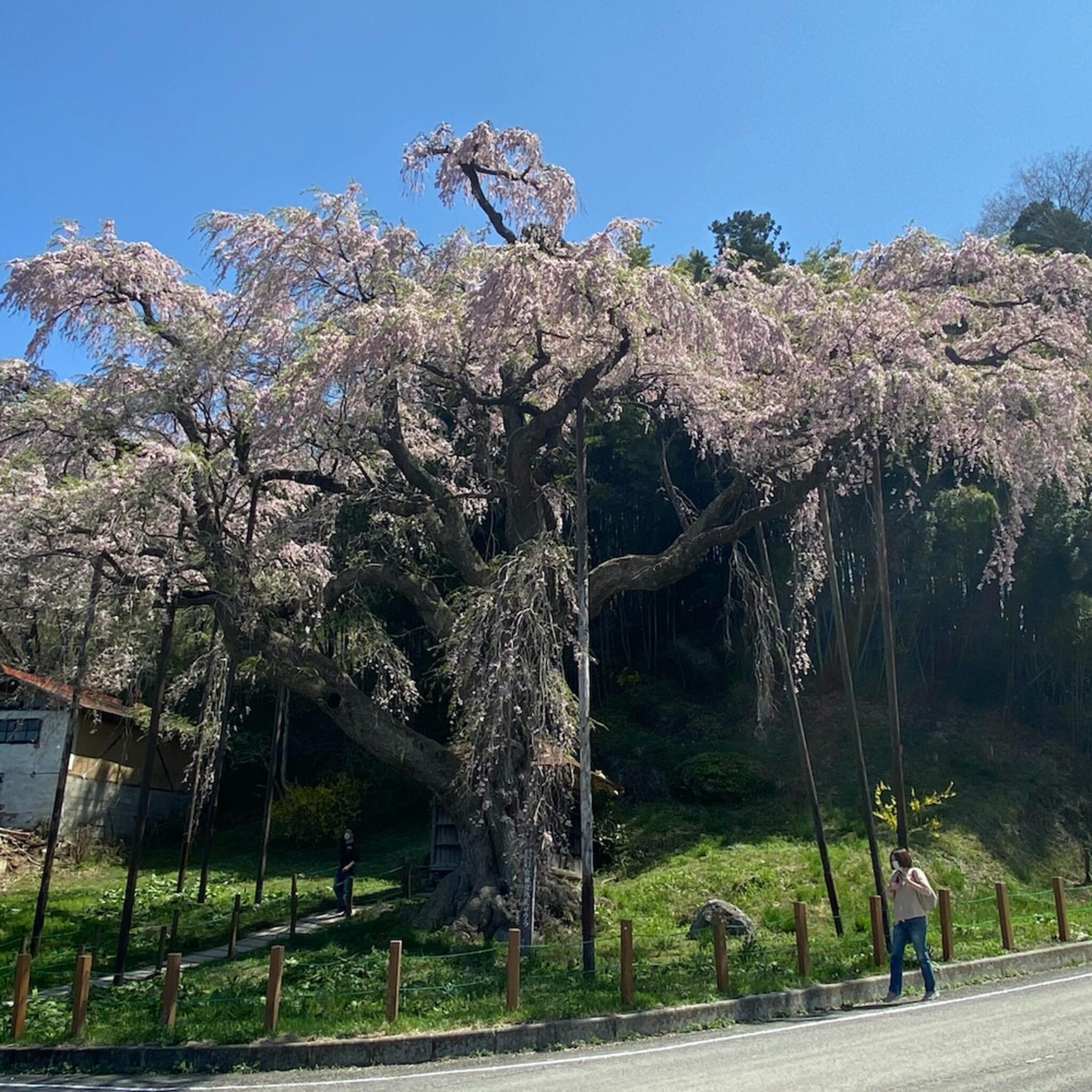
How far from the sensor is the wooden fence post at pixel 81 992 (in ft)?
32.1

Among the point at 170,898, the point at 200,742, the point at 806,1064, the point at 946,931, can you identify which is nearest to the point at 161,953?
the point at 200,742

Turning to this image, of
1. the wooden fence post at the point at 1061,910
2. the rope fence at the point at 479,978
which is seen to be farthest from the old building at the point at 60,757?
the wooden fence post at the point at 1061,910

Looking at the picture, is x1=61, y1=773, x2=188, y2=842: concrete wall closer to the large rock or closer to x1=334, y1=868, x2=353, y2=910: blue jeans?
x1=334, y1=868, x2=353, y2=910: blue jeans

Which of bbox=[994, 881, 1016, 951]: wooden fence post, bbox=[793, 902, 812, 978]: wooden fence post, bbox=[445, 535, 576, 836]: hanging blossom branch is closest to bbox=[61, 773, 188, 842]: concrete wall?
bbox=[445, 535, 576, 836]: hanging blossom branch

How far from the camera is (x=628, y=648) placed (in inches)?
1261

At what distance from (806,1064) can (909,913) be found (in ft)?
10.2

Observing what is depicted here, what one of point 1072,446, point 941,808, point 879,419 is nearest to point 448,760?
point 879,419

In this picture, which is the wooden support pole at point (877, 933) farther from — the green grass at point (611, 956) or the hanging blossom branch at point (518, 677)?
the hanging blossom branch at point (518, 677)

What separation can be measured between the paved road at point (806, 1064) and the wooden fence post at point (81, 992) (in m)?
0.68

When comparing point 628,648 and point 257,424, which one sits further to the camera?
point 628,648

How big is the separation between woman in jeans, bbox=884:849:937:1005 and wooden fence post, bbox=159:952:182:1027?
723 cm

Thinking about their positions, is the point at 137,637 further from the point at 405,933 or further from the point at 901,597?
the point at 901,597

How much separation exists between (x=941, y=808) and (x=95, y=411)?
1945 centimetres

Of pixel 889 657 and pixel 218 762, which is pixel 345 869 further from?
pixel 889 657
